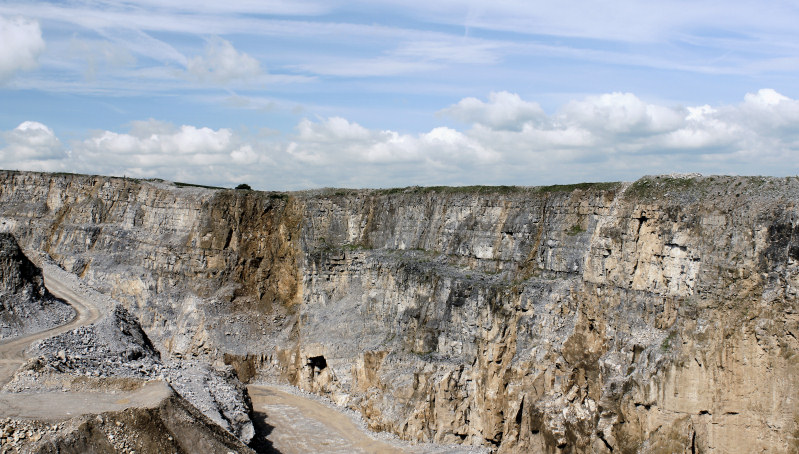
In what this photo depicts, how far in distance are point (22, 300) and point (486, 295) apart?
2958 centimetres

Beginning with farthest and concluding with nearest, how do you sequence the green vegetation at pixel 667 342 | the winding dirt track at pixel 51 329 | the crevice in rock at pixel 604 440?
the winding dirt track at pixel 51 329 < the crevice in rock at pixel 604 440 < the green vegetation at pixel 667 342

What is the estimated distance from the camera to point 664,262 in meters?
36.0

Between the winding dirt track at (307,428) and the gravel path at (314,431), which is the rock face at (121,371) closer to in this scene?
the gravel path at (314,431)

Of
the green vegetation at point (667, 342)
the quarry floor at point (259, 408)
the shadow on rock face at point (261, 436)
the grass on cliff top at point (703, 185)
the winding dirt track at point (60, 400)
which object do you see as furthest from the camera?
the shadow on rock face at point (261, 436)

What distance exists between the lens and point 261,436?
4319 centimetres

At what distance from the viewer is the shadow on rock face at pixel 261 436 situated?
39.8m

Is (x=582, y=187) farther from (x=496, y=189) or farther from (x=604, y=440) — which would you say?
(x=604, y=440)

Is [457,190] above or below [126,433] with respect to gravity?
above

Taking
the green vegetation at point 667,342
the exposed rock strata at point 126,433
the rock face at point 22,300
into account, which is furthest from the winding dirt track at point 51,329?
the green vegetation at point 667,342

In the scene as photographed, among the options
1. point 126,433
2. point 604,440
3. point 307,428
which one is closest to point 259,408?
point 307,428

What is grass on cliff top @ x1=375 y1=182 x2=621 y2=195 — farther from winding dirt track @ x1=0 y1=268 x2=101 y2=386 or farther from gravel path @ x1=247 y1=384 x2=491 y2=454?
winding dirt track @ x1=0 y1=268 x2=101 y2=386

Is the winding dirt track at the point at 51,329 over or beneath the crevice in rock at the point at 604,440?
over

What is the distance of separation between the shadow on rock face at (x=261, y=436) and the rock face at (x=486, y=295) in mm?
6118

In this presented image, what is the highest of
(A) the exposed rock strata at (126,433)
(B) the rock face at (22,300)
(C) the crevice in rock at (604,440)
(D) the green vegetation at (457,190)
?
(D) the green vegetation at (457,190)
